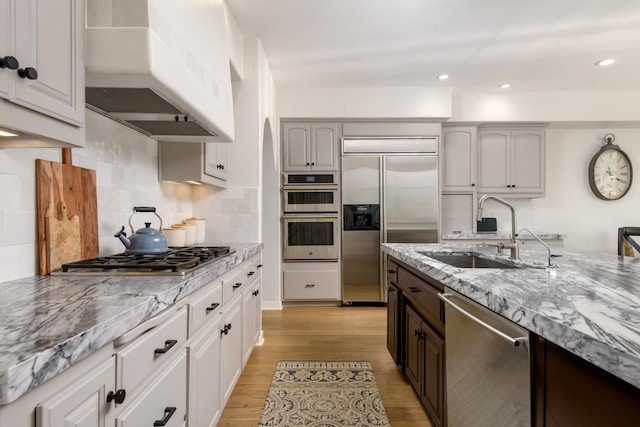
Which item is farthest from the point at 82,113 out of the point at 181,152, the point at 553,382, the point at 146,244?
the point at 553,382

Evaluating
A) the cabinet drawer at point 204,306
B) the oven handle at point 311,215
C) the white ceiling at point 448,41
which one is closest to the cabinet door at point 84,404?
the cabinet drawer at point 204,306

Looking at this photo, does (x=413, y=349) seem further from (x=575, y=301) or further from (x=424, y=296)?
(x=575, y=301)

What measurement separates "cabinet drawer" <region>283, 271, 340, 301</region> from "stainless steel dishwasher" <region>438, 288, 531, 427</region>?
259cm

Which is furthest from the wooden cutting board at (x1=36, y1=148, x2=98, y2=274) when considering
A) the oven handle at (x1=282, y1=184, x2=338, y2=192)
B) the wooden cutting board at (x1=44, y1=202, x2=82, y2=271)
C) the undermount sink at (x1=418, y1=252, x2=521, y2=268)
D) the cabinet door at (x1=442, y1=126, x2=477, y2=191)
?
the cabinet door at (x1=442, y1=126, x2=477, y2=191)

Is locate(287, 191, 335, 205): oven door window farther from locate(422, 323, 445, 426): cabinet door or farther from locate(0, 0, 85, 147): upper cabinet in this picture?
locate(0, 0, 85, 147): upper cabinet

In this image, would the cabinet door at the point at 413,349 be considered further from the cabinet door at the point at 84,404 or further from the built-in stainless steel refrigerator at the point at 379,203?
the built-in stainless steel refrigerator at the point at 379,203

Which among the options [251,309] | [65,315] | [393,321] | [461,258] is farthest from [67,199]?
[461,258]

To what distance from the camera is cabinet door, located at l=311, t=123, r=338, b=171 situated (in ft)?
12.8

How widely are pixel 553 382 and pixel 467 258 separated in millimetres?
1314

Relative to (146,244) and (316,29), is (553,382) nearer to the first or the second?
(146,244)

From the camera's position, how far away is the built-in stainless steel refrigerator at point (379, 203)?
385 cm

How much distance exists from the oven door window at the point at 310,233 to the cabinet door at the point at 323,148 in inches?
27.0

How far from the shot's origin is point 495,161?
13.5 feet

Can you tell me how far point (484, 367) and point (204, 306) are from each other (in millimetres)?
1116
